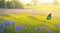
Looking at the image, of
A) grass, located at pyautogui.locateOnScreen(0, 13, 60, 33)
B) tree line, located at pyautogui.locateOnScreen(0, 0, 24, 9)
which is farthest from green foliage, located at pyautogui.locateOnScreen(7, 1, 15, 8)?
grass, located at pyautogui.locateOnScreen(0, 13, 60, 33)

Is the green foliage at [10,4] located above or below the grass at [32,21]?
above

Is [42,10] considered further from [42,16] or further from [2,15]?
[2,15]

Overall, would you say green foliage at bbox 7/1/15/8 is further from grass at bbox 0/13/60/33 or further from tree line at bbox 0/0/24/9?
grass at bbox 0/13/60/33

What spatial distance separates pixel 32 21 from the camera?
1.71m

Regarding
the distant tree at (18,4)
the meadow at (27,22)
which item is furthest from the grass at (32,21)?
the distant tree at (18,4)

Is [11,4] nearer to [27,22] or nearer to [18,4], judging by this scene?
[18,4]

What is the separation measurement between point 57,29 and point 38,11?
0.37m

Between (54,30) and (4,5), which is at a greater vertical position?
(4,5)

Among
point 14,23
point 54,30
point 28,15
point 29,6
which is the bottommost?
point 54,30

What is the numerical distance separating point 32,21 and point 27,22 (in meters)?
0.07

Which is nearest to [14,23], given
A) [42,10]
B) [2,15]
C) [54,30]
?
[2,15]

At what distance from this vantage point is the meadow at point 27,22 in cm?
169

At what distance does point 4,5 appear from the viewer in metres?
1.72

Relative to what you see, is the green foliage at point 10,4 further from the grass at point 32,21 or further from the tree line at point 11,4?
the grass at point 32,21
